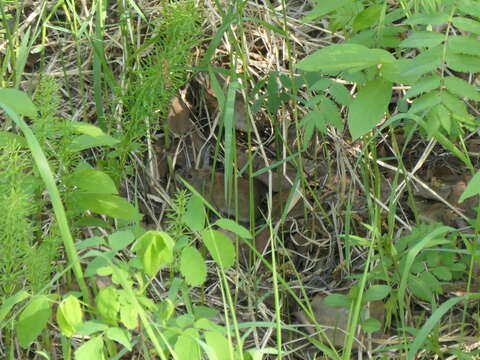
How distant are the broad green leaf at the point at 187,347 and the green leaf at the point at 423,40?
0.74m

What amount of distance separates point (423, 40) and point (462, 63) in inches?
3.7

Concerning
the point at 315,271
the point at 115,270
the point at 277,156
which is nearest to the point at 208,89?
the point at 277,156

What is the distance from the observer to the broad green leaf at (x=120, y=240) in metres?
1.48

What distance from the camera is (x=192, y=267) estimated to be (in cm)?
151

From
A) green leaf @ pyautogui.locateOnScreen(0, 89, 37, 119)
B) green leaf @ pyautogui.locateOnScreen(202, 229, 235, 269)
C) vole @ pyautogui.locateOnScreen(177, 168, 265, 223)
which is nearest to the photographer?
green leaf @ pyautogui.locateOnScreen(202, 229, 235, 269)

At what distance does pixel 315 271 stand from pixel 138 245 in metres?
1.02

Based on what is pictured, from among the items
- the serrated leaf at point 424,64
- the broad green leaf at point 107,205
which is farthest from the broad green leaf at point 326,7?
the broad green leaf at point 107,205

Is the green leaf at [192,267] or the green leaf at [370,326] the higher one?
the green leaf at [192,267]

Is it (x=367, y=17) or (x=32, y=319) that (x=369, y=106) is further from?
(x=32, y=319)

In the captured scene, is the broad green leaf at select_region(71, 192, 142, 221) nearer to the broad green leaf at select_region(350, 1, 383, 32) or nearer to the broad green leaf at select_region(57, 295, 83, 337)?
the broad green leaf at select_region(57, 295, 83, 337)

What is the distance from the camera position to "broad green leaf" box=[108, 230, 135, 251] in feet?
4.86

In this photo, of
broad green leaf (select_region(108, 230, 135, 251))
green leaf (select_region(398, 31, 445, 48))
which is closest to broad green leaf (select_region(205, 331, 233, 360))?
broad green leaf (select_region(108, 230, 135, 251))

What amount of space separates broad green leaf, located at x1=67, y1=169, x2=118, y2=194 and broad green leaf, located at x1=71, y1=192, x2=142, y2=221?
0.03m

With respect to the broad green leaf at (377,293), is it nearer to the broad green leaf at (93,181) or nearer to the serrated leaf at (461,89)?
the serrated leaf at (461,89)
